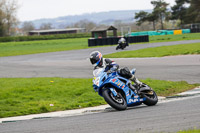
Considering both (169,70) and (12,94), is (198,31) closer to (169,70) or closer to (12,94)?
(169,70)

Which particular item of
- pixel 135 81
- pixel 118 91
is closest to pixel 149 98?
pixel 135 81

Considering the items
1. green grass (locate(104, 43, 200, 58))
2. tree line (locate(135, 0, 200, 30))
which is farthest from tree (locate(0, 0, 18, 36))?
green grass (locate(104, 43, 200, 58))

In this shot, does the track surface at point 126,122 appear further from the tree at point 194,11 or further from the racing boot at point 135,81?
the tree at point 194,11

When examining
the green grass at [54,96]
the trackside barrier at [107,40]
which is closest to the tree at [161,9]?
the trackside barrier at [107,40]

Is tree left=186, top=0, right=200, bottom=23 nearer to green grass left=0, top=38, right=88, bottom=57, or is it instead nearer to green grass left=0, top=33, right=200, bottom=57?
green grass left=0, top=33, right=200, bottom=57

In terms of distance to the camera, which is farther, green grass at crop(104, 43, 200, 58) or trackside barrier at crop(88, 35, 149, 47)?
trackside barrier at crop(88, 35, 149, 47)

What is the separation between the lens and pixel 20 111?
9906 millimetres

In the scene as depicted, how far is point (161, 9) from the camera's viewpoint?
9594 cm

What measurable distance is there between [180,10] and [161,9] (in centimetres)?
573

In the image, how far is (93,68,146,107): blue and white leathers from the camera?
8.73m

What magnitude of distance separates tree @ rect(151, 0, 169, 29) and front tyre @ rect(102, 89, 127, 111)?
8726cm

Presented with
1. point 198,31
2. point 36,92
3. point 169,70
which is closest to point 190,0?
point 198,31

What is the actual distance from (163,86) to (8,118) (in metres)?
5.71

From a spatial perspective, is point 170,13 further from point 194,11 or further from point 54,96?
point 54,96
